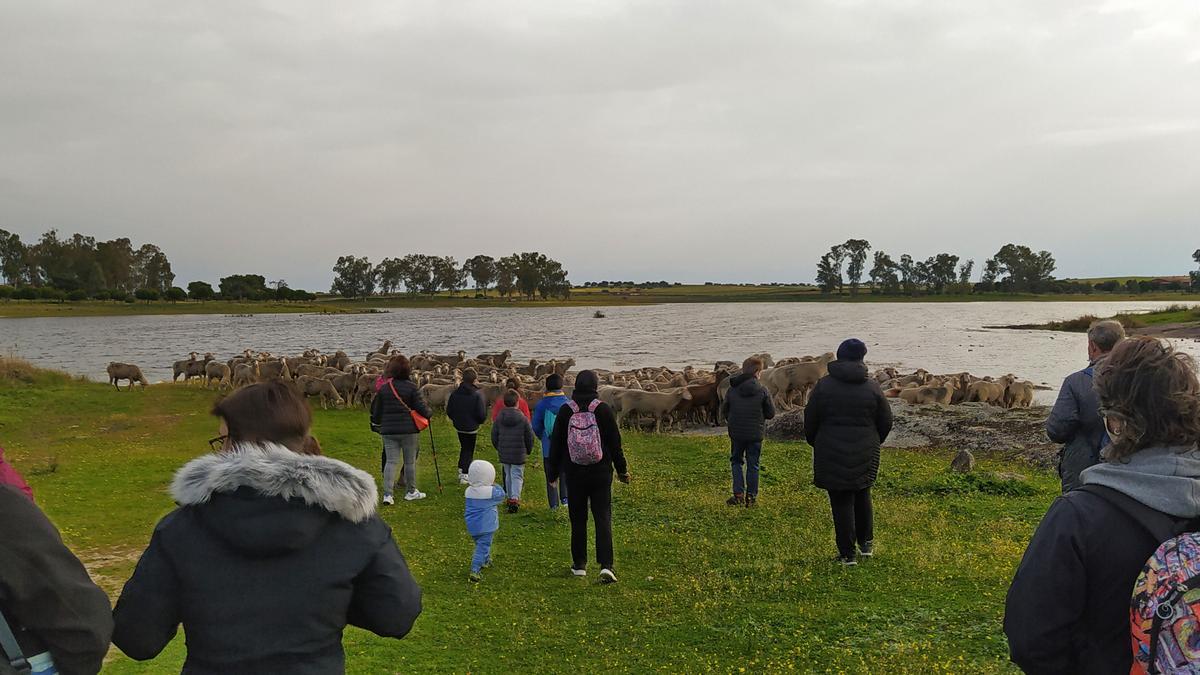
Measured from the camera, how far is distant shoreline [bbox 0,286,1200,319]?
101062mm

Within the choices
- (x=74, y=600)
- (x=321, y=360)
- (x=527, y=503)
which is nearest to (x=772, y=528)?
(x=527, y=503)

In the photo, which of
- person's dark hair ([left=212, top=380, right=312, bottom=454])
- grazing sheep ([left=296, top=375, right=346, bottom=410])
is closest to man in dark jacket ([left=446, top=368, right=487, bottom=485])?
person's dark hair ([left=212, top=380, right=312, bottom=454])

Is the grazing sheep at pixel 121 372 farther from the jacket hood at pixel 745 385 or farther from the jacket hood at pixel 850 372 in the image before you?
the jacket hood at pixel 850 372

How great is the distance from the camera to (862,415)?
755cm

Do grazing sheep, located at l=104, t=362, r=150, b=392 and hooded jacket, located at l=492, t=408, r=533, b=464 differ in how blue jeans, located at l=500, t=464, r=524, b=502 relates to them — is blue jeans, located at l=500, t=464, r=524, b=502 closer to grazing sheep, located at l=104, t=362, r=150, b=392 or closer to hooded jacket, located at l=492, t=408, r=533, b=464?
hooded jacket, located at l=492, t=408, r=533, b=464

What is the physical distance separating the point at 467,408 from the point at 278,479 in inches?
367

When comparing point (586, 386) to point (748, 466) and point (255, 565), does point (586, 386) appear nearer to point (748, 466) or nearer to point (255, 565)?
point (748, 466)

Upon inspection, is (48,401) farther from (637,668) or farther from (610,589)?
(637,668)

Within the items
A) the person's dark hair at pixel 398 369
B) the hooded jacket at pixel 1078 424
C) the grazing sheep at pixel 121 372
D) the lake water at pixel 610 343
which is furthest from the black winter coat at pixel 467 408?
the lake water at pixel 610 343

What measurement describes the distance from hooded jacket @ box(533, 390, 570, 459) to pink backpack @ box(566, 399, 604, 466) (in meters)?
2.22

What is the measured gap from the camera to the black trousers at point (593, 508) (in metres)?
7.30

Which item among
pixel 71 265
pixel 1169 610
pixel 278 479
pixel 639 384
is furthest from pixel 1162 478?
pixel 71 265

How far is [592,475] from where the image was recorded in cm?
728

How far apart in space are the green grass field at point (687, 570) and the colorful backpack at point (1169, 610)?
10.5ft
